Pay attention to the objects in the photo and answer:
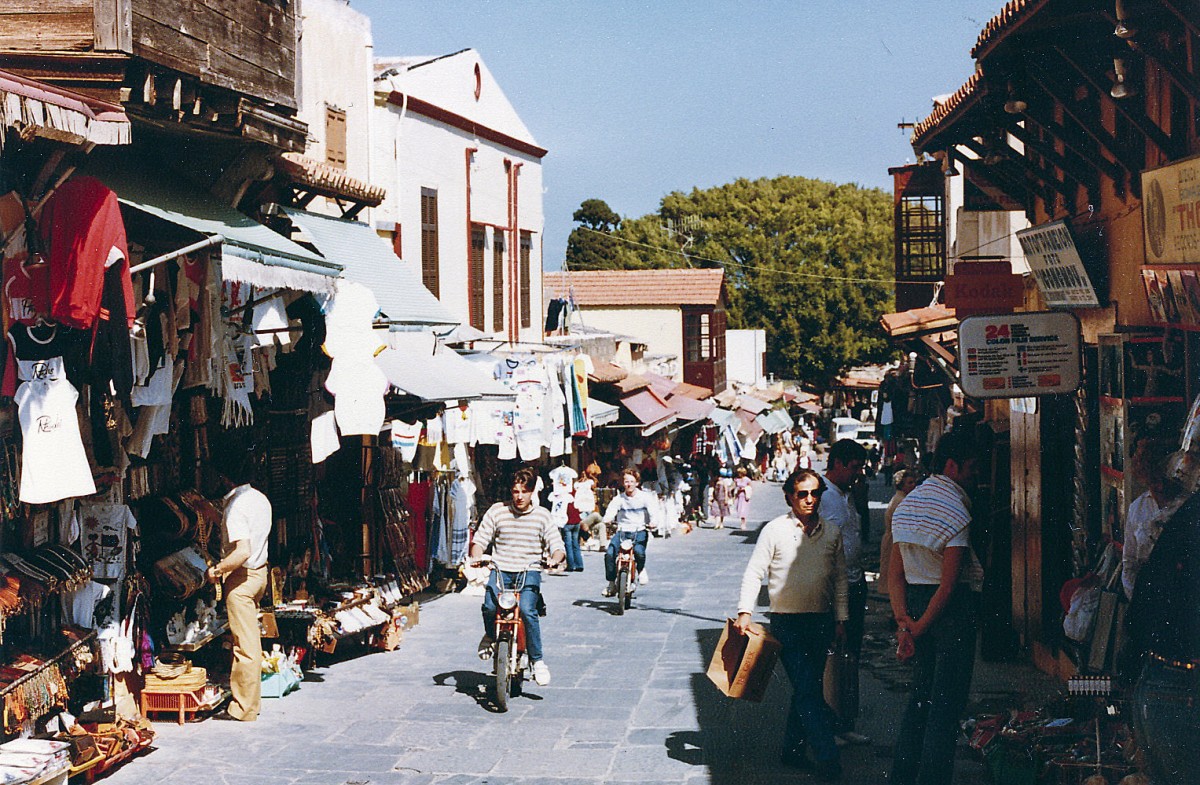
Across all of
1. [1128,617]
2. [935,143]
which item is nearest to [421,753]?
[1128,617]

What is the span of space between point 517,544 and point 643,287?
38185 mm

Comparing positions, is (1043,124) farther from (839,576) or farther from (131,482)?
(131,482)

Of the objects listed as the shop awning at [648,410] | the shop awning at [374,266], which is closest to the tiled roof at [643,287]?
the shop awning at [648,410]

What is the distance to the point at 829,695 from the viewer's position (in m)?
9.01

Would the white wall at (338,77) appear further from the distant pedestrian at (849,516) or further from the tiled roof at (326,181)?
the distant pedestrian at (849,516)

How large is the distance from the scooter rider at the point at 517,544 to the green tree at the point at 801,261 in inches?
2208

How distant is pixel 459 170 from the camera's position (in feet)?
78.3

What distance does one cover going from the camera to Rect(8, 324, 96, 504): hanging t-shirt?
785cm

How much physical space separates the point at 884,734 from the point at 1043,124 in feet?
15.4

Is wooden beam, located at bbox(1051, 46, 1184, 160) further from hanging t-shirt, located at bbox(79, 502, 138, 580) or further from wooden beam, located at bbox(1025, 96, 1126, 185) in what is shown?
hanging t-shirt, located at bbox(79, 502, 138, 580)

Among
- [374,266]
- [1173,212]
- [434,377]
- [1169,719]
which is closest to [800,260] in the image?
[434,377]

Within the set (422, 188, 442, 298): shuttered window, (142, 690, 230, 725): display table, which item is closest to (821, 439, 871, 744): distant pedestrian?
(142, 690, 230, 725): display table

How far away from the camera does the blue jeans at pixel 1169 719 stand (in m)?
6.11

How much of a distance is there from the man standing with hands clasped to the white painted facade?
998 cm
